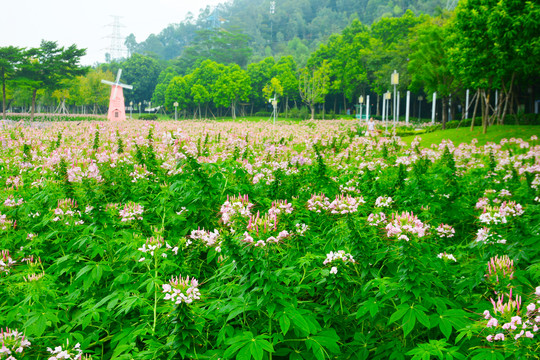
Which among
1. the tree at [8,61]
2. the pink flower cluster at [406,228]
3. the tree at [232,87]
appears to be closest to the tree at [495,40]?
the pink flower cluster at [406,228]

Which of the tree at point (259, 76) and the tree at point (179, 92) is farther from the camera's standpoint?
the tree at point (259, 76)

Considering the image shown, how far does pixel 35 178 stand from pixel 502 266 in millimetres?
6330

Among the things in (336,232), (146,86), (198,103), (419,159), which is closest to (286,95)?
(198,103)

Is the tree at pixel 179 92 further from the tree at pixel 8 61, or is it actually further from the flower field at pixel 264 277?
the flower field at pixel 264 277

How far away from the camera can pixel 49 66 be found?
4325cm

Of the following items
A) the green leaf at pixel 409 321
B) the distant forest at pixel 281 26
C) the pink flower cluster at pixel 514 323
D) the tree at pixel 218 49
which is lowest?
the green leaf at pixel 409 321

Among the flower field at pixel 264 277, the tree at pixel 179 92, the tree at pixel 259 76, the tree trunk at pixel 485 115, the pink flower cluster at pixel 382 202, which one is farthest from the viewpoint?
the tree at pixel 259 76

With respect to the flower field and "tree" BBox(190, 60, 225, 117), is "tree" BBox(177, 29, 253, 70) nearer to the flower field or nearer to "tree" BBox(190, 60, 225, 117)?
"tree" BBox(190, 60, 225, 117)

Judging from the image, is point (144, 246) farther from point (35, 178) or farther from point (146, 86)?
point (146, 86)

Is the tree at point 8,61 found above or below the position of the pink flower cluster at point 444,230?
above

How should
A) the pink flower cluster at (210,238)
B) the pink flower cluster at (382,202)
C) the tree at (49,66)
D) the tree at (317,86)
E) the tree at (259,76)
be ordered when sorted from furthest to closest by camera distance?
the tree at (259,76) → the tree at (317,86) → the tree at (49,66) → the pink flower cluster at (382,202) → the pink flower cluster at (210,238)

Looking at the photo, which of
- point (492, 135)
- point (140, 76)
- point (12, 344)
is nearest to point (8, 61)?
point (492, 135)

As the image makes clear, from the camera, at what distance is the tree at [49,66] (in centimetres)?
4169

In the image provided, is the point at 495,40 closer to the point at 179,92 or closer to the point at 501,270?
the point at 501,270
